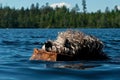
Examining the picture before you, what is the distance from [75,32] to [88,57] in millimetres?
1065

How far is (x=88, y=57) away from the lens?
1730 centimetres

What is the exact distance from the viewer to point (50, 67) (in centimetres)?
1436

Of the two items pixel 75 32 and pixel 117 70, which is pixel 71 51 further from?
pixel 117 70

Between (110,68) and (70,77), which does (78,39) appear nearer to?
(110,68)

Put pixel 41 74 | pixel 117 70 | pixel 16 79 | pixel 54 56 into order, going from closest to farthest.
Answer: pixel 16 79 → pixel 41 74 → pixel 117 70 → pixel 54 56

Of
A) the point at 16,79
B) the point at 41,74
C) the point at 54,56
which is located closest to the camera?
the point at 16,79

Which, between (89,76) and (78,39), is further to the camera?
(78,39)

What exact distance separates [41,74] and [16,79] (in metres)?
1.16

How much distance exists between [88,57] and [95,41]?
71 centimetres

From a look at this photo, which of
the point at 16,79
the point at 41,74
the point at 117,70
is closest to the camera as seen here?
the point at 16,79

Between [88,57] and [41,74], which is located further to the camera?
[88,57]

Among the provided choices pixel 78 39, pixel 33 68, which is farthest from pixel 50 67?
pixel 78 39

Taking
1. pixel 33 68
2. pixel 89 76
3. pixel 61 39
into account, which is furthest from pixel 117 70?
pixel 61 39

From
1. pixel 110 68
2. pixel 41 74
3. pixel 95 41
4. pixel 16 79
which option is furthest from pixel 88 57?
pixel 16 79
